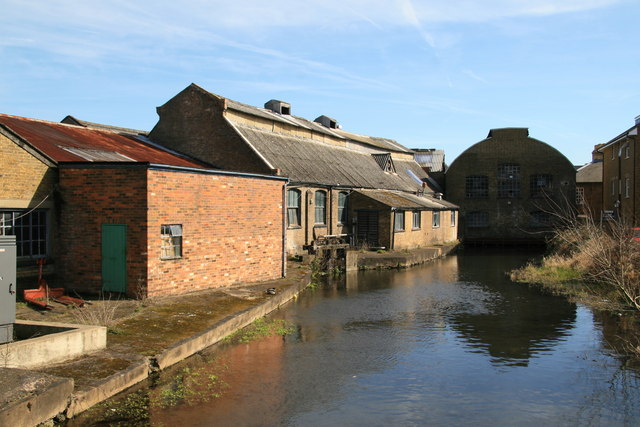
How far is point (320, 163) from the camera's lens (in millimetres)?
30953

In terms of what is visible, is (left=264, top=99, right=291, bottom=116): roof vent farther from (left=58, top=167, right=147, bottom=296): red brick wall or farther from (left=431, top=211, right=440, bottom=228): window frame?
(left=58, top=167, right=147, bottom=296): red brick wall

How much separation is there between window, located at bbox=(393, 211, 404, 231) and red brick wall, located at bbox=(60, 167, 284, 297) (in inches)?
602

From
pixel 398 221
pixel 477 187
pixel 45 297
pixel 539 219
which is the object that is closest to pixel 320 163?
pixel 398 221

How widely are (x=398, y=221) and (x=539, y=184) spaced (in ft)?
60.1

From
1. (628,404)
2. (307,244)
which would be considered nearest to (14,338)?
(628,404)

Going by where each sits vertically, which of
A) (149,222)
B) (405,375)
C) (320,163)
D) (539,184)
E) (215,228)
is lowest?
(405,375)

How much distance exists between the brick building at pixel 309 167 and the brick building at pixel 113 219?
8146 millimetres

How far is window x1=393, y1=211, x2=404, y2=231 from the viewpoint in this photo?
3002 centimetres

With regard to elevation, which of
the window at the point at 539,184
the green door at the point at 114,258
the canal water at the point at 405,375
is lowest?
the canal water at the point at 405,375

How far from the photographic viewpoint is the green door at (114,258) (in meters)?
13.7

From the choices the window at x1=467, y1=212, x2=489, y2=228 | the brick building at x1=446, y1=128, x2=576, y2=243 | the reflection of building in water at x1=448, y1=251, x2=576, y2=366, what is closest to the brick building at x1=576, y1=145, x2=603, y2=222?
the brick building at x1=446, y1=128, x2=576, y2=243

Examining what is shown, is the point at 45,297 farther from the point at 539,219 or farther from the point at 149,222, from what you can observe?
the point at 539,219

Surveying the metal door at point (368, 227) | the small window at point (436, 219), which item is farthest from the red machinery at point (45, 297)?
the small window at point (436, 219)

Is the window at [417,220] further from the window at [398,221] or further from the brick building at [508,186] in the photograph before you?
the brick building at [508,186]
